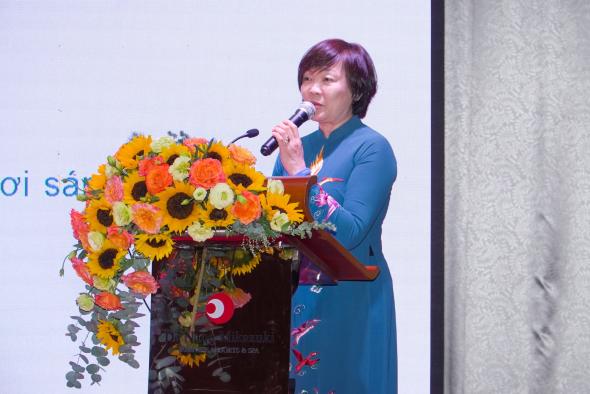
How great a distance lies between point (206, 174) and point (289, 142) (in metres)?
0.45

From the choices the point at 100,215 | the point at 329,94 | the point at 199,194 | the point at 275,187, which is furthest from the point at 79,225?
the point at 329,94

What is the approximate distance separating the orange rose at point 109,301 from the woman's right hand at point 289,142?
571 millimetres

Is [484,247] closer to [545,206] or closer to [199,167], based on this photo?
[545,206]

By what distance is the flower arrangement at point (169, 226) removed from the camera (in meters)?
1.23

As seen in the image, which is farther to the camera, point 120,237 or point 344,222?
point 344,222

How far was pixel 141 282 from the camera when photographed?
1233 mm

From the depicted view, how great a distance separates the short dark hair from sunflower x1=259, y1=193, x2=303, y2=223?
0.98 metres

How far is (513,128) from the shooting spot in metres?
2.71

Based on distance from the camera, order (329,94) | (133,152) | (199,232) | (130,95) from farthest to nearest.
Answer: (130,95) < (329,94) < (133,152) < (199,232)

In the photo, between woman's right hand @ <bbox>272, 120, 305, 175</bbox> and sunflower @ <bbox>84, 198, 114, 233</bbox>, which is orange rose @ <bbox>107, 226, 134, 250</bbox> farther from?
woman's right hand @ <bbox>272, 120, 305, 175</bbox>

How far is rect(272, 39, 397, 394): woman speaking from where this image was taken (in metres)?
1.80

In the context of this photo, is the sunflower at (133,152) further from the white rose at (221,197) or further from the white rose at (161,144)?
the white rose at (221,197)

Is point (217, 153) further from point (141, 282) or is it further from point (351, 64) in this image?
point (351, 64)

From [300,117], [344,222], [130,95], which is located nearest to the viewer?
[344,222]
